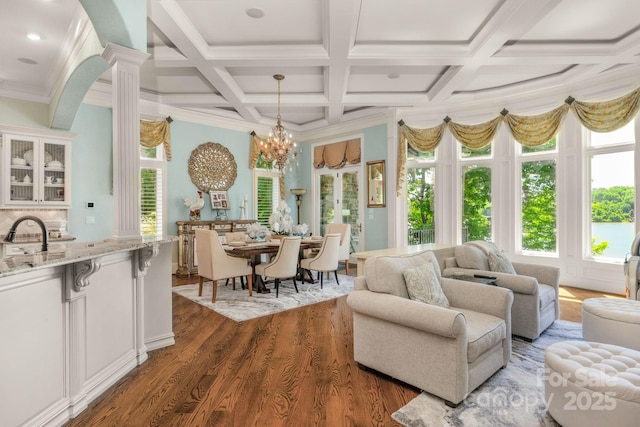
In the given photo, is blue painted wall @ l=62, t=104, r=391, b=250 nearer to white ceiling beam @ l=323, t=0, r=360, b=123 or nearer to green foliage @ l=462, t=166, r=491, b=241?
green foliage @ l=462, t=166, r=491, b=241

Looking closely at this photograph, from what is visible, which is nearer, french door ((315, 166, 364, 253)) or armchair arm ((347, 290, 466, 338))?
armchair arm ((347, 290, 466, 338))

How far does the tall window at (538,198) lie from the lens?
217 inches

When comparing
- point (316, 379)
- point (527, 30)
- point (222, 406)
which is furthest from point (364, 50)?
point (222, 406)

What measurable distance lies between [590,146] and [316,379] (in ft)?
17.8

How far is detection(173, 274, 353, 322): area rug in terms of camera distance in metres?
4.21

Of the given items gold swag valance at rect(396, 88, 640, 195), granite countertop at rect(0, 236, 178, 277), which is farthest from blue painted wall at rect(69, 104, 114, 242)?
gold swag valance at rect(396, 88, 640, 195)

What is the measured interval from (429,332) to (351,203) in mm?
5532

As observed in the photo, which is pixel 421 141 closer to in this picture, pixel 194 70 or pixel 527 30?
pixel 527 30

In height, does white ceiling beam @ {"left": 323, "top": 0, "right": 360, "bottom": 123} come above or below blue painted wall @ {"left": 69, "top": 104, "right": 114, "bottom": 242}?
above

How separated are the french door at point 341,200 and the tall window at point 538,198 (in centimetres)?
306

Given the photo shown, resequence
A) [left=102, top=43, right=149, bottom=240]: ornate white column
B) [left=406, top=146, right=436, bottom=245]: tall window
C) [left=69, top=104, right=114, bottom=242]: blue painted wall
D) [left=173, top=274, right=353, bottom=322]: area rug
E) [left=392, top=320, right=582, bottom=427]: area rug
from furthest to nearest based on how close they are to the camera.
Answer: [left=406, top=146, right=436, bottom=245]: tall window → [left=69, top=104, right=114, bottom=242]: blue painted wall → [left=173, top=274, right=353, bottom=322]: area rug → [left=102, top=43, right=149, bottom=240]: ornate white column → [left=392, top=320, right=582, bottom=427]: area rug

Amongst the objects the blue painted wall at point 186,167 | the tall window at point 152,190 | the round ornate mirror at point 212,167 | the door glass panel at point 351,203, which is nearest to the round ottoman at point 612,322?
the door glass panel at point 351,203

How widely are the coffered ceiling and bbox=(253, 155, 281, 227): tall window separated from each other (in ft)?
6.84

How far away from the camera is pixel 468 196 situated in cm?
625
